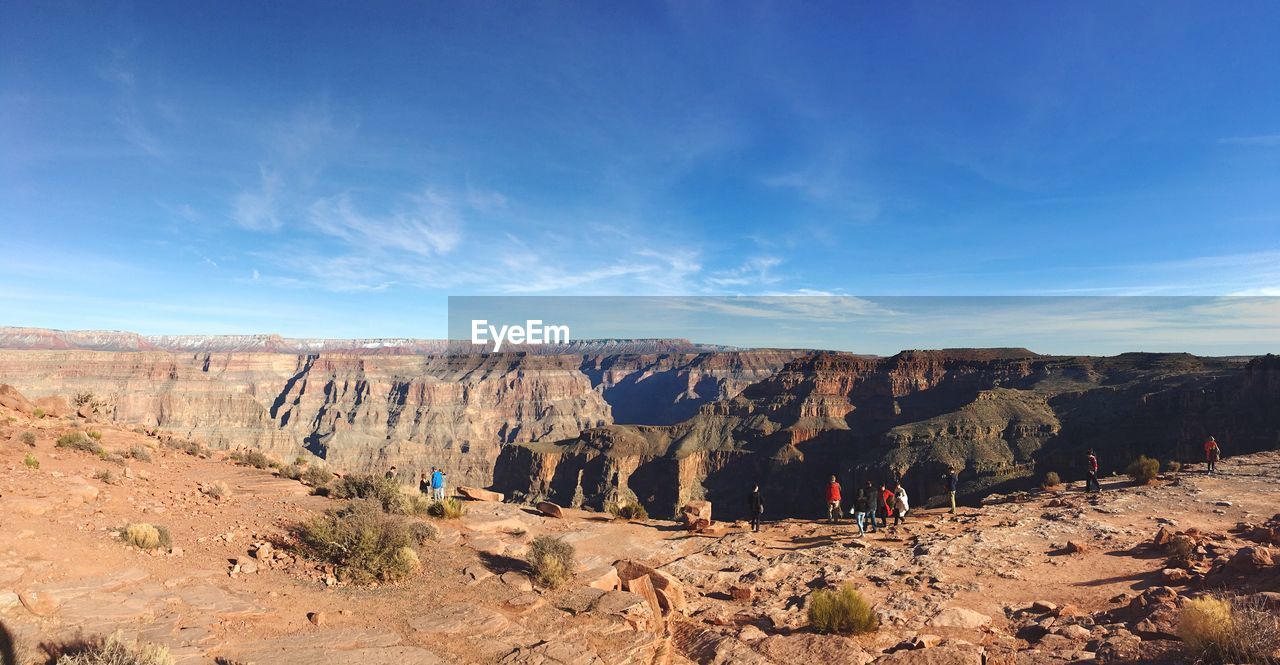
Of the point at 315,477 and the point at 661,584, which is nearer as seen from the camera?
the point at 661,584

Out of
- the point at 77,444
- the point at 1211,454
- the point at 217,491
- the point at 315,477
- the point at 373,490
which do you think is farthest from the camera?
the point at 1211,454

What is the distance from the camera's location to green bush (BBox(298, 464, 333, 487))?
1853 centimetres

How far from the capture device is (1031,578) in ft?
38.8

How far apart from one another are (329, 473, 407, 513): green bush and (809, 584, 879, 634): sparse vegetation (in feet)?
36.2

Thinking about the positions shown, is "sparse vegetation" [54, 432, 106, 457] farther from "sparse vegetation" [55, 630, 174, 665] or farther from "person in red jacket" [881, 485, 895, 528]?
"person in red jacket" [881, 485, 895, 528]

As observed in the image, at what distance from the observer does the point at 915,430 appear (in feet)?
292

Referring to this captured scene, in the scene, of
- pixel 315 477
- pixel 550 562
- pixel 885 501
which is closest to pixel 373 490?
pixel 315 477

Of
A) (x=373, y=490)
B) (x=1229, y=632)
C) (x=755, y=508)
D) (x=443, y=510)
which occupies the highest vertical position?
(x=1229, y=632)

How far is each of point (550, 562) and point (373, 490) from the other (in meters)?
8.38

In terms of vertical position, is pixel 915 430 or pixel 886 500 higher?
pixel 886 500

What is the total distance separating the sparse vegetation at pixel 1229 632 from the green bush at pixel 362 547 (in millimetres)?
11120

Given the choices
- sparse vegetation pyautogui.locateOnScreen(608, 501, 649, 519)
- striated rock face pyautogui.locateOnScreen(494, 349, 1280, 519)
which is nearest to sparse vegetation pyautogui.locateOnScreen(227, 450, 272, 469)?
sparse vegetation pyautogui.locateOnScreen(608, 501, 649, 519)

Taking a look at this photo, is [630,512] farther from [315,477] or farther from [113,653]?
[113,653]

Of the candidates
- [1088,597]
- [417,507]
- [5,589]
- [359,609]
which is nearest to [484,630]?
[359,609]
